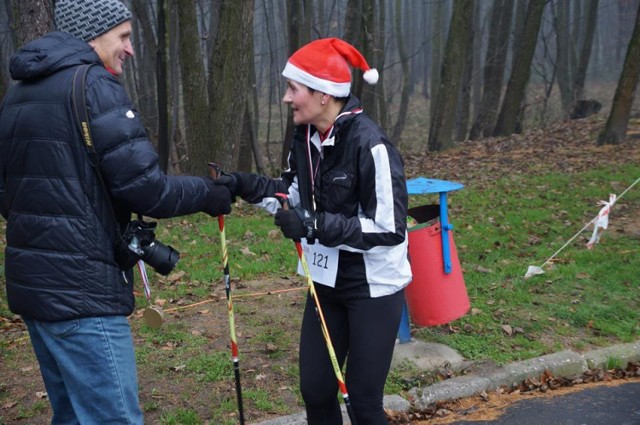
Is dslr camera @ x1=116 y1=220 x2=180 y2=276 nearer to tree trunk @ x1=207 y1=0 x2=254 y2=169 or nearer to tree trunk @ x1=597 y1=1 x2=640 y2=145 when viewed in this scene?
tree trunk @ x1=207 y1=0 x2=254 y2=169

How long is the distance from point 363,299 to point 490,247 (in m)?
5.90

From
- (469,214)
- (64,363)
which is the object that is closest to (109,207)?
(64,363)

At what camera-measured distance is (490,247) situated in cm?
895

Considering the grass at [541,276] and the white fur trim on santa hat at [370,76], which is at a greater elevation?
the white fur trim on santa hat at [370,76]

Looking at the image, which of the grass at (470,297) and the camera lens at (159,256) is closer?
the camera lens at (159,256)

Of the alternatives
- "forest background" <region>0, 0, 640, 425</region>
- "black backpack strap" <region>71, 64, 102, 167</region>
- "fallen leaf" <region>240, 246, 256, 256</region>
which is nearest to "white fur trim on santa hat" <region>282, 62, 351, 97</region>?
"black backpack strap" <region>71, 64, 102, 167</region>

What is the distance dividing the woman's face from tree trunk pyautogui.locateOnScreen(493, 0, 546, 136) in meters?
17.2

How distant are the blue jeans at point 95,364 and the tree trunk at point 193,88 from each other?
8.38 meters

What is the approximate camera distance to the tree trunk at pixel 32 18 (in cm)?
650

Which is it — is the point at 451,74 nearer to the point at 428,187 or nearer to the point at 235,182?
the point at 428,187

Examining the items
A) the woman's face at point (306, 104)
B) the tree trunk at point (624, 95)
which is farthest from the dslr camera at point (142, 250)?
the tree trunk at point (624, 95)

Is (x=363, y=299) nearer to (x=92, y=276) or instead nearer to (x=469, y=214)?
(x=92, y=276)

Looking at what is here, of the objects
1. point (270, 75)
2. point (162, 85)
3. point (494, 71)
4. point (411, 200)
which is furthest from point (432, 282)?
point (494, 71)

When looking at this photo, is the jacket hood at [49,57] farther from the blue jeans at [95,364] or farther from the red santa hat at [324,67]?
the red santa hat at [324,67]
